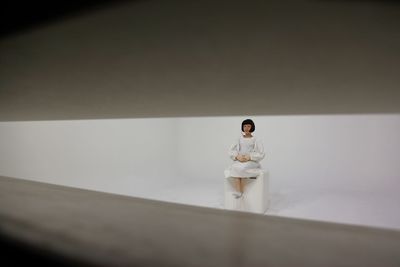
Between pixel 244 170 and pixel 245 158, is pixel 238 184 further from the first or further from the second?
pixel 245 158

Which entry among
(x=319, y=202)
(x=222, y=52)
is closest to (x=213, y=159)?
(x=319, y=202)

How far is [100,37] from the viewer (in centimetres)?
30

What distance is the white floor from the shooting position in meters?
3.30

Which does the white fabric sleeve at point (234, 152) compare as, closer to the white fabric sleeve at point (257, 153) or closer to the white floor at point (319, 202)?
the white fabric sleeve at point (257, 153)

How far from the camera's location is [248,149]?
373 cm

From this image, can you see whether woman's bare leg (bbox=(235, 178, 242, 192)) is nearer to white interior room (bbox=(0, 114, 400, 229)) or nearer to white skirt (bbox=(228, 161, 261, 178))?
white skirt (bbox=(228, 161, 261, 178))

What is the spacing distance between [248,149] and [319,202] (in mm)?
1384

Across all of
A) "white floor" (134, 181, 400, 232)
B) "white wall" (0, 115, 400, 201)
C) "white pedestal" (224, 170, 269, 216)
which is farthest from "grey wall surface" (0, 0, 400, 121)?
"white wall" (0, 115, 400, 201)

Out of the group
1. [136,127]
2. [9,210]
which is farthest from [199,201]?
[9,210]

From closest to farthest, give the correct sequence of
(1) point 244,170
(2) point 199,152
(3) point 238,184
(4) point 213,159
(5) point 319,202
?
(1) point 244,170 < (3) point 238,184 < (5) point 319,202 < (4) point 213,159 < (2) point 199,152

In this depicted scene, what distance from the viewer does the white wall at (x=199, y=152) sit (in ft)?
12.6

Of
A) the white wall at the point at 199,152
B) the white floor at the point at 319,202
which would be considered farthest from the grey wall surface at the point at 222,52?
the white wall at the point at 199,152

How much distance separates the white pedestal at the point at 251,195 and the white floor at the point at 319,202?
0.16 metres

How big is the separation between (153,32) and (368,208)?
4.20 meters
